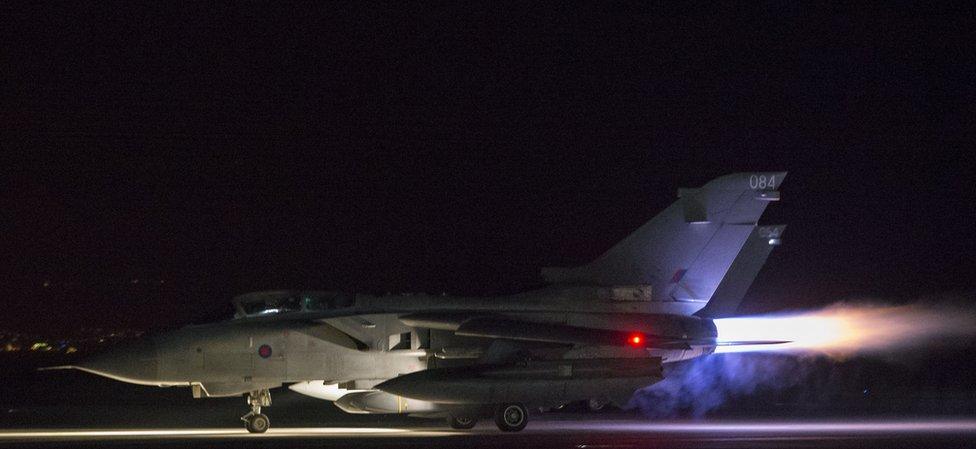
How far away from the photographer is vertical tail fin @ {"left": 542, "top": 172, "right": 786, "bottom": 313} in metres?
24.0

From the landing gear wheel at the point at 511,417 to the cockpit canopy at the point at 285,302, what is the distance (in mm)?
3154

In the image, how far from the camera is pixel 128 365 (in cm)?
2112

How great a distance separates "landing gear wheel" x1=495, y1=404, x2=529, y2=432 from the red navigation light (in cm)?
213

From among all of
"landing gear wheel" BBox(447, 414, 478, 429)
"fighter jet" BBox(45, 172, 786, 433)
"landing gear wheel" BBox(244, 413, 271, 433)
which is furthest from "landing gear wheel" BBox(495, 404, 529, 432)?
"landing gear wheel" BBox(244, 413, 271, 433)

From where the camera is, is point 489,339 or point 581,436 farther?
point 489,339

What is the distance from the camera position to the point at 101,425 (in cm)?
2331

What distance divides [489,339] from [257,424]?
4.14 metres

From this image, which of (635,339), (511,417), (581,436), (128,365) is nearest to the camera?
(581,436)

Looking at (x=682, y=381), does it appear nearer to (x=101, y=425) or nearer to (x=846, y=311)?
(x=846, y=311)

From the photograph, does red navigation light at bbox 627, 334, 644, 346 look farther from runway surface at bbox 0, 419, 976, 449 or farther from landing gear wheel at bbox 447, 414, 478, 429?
landing gear wheel at bbox 447, 414, 478, 429

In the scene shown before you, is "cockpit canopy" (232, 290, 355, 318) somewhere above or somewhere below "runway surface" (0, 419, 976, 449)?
above

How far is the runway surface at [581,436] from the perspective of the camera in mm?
18016

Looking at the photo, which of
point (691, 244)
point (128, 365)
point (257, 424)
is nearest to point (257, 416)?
point (257, 424)

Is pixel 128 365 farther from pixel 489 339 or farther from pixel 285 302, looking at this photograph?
pixel 489 339
